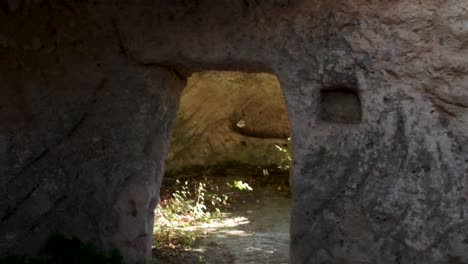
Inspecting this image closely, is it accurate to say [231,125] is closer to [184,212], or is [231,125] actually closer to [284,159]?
[284,159]

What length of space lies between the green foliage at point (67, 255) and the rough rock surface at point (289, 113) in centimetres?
9

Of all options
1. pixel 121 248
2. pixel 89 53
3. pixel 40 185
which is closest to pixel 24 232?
pixel 40 185

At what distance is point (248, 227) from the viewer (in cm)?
723

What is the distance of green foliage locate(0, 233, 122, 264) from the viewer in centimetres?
467

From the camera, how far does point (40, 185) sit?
4.84 metres

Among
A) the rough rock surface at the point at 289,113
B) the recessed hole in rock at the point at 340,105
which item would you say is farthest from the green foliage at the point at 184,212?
the recessed hole in rock at the point at 340,105

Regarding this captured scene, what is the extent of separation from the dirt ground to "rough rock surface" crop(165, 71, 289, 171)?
0.20 metres

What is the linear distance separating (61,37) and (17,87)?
0.47 m

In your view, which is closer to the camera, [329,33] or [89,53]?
[329,33]

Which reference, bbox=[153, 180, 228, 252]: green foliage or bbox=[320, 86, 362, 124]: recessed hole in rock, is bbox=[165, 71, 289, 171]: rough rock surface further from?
Result: bbox=[320, 86, 362, 124]: recessed hole in rock

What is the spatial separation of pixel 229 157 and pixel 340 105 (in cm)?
479

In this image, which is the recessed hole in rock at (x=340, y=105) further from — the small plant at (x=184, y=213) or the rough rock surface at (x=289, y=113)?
the small plant at (x=184, y=213)

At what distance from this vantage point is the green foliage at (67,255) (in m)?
4.67

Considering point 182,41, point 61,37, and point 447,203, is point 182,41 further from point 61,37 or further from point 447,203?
point 447,203
